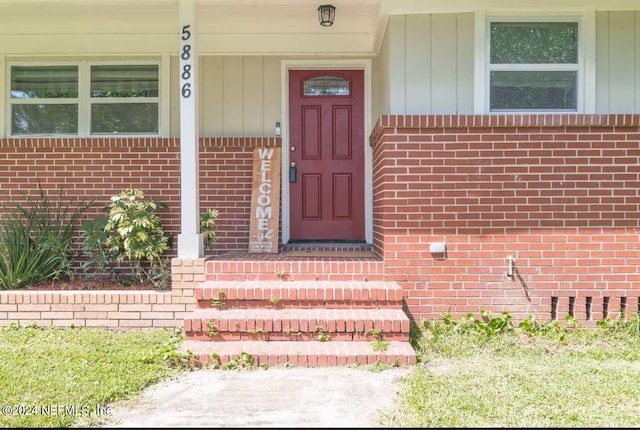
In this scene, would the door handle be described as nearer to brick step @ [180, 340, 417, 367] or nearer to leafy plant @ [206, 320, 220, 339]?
leafy plant @ [206, 320, 220, 339]

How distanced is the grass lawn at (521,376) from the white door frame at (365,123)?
2.07 meters

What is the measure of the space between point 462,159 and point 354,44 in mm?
2282

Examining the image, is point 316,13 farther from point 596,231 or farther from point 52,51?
point 596,231

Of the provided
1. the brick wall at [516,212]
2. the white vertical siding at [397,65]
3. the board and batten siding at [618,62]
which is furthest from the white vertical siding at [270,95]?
the board and batten siding at [618,62]

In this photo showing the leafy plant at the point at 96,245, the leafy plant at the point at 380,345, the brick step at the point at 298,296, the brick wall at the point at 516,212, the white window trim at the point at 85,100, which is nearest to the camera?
the leafy plant at the point at 380,345

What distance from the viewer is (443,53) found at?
5.16 meters

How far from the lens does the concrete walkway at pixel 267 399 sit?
3.10 meters

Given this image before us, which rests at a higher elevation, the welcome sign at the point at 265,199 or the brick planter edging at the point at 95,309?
the welcome sign at the point at 265,199

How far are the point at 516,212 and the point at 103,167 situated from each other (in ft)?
15.6

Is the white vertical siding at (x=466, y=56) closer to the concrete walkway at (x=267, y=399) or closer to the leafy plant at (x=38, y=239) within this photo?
the concrete walkway at (x=267, y=399)

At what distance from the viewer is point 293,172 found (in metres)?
6.55

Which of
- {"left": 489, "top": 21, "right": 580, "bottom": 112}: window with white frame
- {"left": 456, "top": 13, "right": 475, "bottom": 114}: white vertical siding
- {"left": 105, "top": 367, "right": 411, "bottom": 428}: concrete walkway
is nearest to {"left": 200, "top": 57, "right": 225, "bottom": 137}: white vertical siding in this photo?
{"left": 456, "top": 13, "right": 475, "bottom": 114}: white vertical siding

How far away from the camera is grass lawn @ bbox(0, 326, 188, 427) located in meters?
3.17

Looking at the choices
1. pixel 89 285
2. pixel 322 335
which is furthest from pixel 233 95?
pixel 322 335
